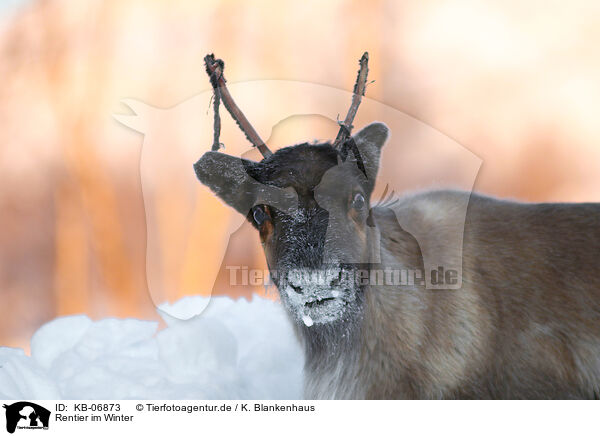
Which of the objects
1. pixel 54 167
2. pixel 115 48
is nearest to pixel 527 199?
pixel 115 48

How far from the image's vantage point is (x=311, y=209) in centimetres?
200

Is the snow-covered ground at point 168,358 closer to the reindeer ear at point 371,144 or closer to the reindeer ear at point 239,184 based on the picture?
the reindeer ear at point 239,184

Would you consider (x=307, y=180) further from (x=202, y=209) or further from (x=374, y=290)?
(x=202, y=209)

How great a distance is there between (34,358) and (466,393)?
209cm

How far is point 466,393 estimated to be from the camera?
2.14 meters

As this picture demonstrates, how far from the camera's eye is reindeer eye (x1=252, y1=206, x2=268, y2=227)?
6.97 feet

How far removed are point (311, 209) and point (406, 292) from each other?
0.59 metres

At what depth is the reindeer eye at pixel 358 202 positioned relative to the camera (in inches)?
82.0

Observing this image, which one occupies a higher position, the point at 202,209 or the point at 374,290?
the point at 202,209

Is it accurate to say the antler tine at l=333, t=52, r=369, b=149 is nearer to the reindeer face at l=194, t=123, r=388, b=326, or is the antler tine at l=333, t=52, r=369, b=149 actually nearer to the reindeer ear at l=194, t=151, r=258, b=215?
the reindeer face at l=194, t=123, r=388, b=326
